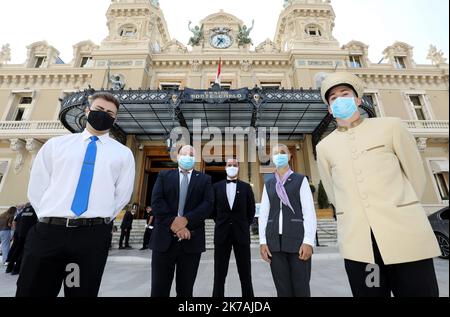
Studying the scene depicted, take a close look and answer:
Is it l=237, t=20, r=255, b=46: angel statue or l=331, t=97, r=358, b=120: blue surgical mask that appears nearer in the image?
l=331, t=97, r=358, b=120: blue surgical mask

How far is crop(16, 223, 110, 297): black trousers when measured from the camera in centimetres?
151

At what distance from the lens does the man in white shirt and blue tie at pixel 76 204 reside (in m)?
1.54

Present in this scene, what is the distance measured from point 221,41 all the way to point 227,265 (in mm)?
18537

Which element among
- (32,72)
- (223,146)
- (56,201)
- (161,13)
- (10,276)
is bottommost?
(10,276)

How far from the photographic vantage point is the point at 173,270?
2.26 metres

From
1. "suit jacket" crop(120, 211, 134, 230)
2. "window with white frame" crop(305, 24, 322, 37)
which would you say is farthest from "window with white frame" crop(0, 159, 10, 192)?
"window with white frame" crop(305, 24, 322, 37)

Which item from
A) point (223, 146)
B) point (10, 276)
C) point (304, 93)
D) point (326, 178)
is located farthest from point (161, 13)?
point (326, 178)

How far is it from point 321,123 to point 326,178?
11748mm

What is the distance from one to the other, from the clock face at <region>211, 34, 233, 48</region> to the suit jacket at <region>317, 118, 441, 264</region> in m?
18.3

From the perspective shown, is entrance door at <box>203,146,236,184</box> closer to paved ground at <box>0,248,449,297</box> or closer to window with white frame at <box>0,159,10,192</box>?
paved ground at <box>0,248,449,297</box>

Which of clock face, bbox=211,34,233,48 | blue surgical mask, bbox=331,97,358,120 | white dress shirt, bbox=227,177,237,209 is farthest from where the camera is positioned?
clock face, bbox=211,34,233,48

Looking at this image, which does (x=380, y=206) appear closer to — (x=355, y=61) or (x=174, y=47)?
(x=174, y=47)

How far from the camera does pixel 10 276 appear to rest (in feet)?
14.8
